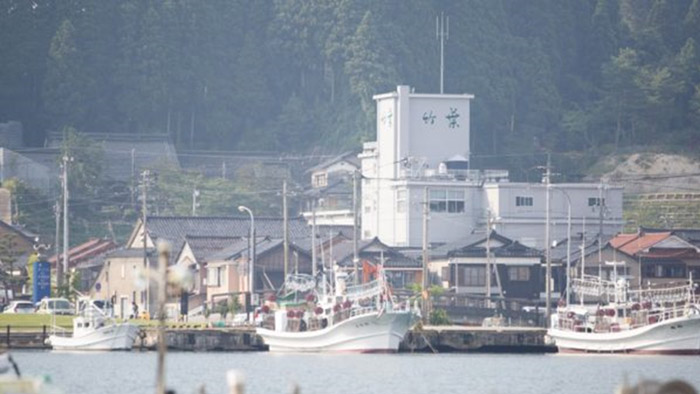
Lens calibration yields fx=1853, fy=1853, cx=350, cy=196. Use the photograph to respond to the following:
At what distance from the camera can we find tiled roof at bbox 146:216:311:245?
83.9 metres

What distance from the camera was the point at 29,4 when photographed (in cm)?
11588

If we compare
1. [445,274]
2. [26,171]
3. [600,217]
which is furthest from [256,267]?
[26,171]

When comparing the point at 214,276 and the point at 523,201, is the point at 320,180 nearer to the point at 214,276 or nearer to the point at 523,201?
the point at 523,201

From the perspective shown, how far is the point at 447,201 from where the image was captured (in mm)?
91062

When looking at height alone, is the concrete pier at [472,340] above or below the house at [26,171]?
below

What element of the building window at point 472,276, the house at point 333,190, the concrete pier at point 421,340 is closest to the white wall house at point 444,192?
the house at point 333,190

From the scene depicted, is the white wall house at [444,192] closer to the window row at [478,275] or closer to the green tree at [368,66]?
the window row at [478,275]

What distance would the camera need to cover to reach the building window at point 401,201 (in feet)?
298

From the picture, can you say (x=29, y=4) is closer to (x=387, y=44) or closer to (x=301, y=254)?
(x=387, y=44)

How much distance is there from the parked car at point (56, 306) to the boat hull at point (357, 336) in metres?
13.6

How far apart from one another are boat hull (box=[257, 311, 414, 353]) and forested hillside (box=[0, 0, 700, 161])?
179 feet

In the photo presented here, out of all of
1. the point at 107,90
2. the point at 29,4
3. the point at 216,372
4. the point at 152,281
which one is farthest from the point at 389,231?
the point at 152,281

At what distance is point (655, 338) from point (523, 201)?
116ft

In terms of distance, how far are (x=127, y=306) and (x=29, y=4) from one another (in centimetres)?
4046
